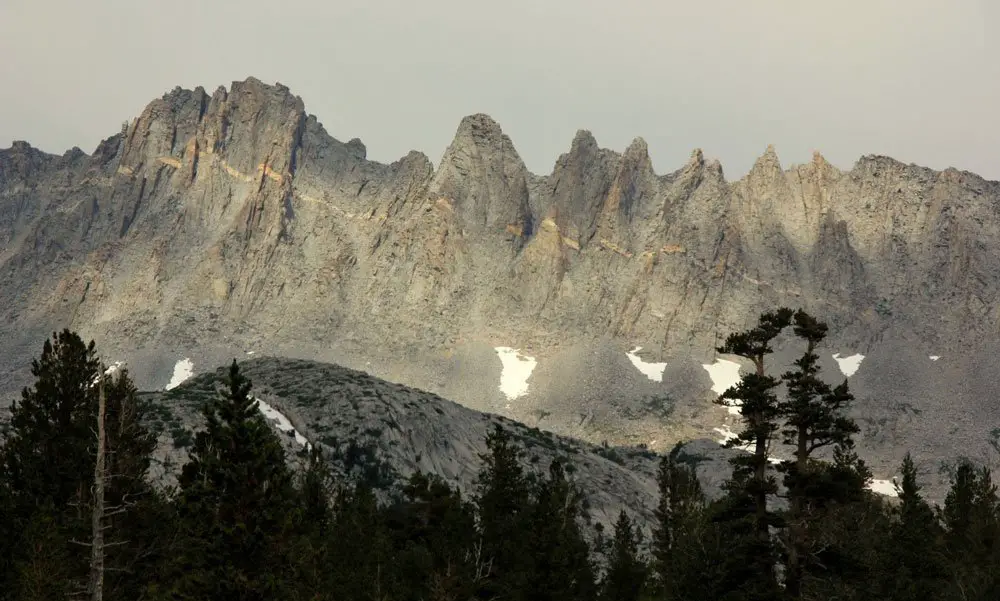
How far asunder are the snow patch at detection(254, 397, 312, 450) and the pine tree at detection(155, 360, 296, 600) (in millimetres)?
84217

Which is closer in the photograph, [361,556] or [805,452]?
[805,452]

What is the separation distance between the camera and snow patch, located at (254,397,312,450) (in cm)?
12297

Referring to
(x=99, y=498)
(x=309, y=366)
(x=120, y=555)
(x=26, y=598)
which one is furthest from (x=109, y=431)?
(x=309, y=366)

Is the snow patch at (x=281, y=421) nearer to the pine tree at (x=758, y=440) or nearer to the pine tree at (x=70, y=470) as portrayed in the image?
the pine tree at (x=70, y=470)

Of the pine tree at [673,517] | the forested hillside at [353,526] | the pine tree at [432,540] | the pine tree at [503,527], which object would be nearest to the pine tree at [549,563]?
the forested hillside at [353,526]

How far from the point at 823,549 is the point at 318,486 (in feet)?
147

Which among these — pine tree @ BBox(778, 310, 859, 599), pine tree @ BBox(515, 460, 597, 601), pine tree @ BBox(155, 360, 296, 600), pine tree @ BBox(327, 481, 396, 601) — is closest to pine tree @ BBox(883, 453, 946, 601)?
pine tree @ BBox(515, 460, 597, 601)

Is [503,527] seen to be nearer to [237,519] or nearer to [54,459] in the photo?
[54,459]

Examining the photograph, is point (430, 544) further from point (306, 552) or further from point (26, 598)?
point (26, 598)

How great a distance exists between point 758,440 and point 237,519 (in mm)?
20615

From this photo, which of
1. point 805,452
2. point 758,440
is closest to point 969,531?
point 805,452

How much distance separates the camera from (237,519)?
36.1 metres

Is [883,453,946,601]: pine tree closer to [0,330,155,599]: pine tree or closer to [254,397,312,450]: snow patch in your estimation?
[0,330,155,599]: pine tree

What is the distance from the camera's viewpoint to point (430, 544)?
2510 inches
